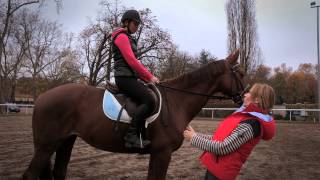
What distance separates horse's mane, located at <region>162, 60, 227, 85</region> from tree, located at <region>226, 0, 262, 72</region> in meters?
35.1

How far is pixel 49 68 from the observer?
54844 mm

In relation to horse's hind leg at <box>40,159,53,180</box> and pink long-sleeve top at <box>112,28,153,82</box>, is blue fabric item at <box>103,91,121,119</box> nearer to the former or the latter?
pink long-sleeve top at <box>112,28,153,82</box>

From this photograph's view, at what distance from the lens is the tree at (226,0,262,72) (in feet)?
133

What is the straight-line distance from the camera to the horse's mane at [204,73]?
598cm

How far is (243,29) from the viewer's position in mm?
40969

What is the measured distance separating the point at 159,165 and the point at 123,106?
101 centimetres

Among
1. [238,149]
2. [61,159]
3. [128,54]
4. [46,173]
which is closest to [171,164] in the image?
[61,159]

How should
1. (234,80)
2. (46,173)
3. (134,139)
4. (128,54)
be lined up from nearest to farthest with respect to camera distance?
(134,139)
(128,54)
(46,173)
(234,80)

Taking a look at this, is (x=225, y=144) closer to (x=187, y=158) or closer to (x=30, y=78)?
(x=187, y=158)

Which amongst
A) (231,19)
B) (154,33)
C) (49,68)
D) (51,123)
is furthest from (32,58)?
(51,123)

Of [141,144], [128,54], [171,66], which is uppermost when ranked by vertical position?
[171,66]

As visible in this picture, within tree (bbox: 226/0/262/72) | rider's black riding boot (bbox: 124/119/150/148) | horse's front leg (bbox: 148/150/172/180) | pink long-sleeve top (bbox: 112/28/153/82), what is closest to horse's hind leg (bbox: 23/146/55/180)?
rider's black riding boot (bbox: 124/119/150/148)

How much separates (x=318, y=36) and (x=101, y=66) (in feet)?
63.8

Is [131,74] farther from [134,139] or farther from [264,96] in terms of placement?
[264,96]
